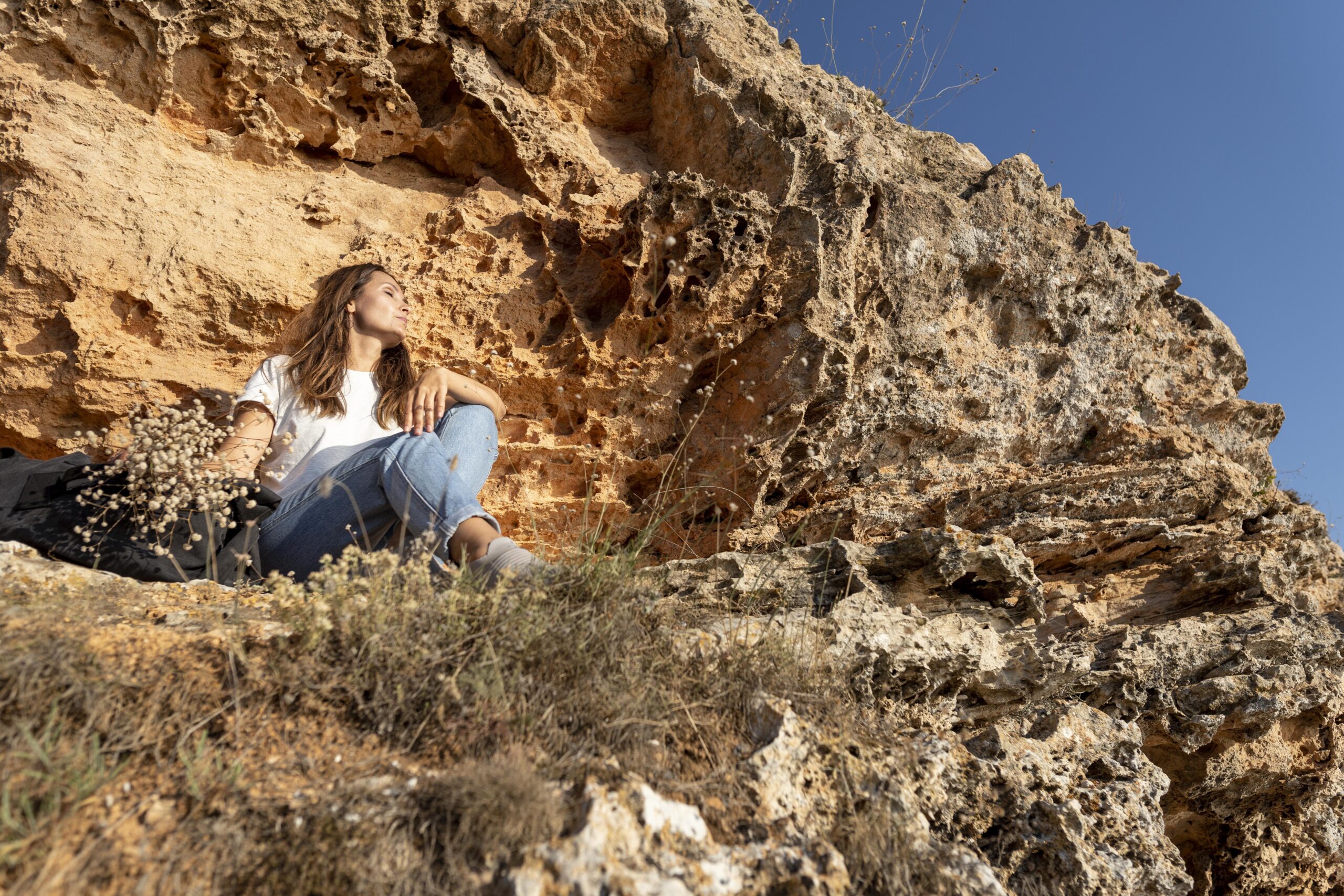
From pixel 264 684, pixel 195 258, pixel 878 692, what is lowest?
pixel 264 684

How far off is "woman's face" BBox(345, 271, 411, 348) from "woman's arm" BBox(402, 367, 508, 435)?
0.95 feet

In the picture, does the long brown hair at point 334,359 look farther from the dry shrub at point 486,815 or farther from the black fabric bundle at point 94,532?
the dry shrub at point 486,815

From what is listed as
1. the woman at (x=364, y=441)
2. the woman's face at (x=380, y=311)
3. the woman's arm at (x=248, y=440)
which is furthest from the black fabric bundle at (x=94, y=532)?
the woman's face at (x=380, y=311)

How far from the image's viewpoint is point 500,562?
8.72 feet

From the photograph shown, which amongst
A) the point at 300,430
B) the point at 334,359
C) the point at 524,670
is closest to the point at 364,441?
the point at 300,430

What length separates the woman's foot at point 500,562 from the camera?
2.59 m

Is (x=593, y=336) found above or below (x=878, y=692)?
above

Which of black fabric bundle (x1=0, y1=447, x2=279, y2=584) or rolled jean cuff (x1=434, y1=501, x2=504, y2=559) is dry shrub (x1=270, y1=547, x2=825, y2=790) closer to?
rolled jean cuff (x1=434, y1=501, x2=504, y2=559)

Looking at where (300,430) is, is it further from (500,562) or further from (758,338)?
(758,338)

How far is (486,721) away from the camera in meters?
1.95

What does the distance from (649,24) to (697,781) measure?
4548 mm

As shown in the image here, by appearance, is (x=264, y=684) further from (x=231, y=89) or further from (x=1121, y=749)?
(x=231, y=89)

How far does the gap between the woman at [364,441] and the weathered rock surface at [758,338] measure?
0.39 metres

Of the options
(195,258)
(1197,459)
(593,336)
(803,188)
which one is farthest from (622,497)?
(1197,459)
